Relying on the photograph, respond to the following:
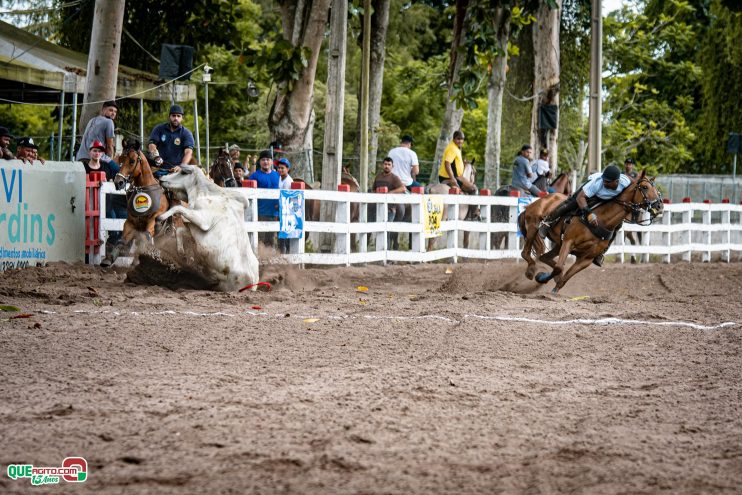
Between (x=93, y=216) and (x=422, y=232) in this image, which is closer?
(x=93, y=216)

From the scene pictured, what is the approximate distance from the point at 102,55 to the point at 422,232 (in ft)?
22.0

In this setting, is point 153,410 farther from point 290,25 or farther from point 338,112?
point 290,25

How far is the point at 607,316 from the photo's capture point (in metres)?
11.3

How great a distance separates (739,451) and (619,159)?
133 ft

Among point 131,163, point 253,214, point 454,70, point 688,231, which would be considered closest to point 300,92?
point 253,214

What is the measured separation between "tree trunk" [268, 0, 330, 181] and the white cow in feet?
23.3

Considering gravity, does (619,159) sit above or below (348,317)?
above

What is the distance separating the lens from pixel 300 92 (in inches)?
764

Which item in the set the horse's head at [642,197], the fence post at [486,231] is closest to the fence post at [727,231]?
the fence post at [486,231]

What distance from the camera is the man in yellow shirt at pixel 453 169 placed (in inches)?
809

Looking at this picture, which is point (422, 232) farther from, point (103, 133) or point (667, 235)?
point (667, 235)

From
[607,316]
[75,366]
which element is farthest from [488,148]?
[75,366]

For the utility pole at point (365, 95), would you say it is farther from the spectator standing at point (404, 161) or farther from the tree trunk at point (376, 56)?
the tree trunk at point (376, 56)

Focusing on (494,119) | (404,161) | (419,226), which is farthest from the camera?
(494,119)
